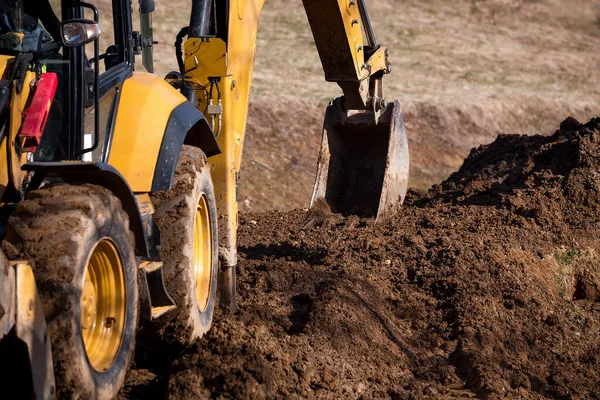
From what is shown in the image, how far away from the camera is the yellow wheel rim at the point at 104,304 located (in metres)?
3.89

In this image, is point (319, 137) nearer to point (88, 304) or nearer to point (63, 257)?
point (88, 304)

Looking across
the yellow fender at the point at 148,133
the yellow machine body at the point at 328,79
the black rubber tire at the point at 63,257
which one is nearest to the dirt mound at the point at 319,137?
the yellow machine body at the point at 328,79

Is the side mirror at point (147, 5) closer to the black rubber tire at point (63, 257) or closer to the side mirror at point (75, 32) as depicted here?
the side mirror at point (75, 32)

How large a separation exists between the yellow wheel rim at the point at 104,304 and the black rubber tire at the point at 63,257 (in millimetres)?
188

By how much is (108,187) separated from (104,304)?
1.75 feet

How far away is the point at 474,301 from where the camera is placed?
20.6 ft

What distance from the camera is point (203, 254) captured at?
5531mm

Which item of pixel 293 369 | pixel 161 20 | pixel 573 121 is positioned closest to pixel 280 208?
pixel 573 121

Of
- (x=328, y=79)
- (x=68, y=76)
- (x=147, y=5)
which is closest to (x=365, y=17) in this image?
(x=328, y=79)

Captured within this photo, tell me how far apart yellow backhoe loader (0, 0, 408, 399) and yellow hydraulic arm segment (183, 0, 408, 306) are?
2cm

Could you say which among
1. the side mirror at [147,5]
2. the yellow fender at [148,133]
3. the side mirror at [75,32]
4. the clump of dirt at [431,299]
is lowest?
the clump of dirt at [431,299]

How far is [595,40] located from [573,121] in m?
12.6

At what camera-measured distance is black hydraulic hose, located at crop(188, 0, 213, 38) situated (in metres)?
5.57

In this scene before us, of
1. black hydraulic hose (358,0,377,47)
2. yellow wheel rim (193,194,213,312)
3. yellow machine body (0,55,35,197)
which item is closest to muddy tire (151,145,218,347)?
yellow wheel rim (193,194,213,312)
